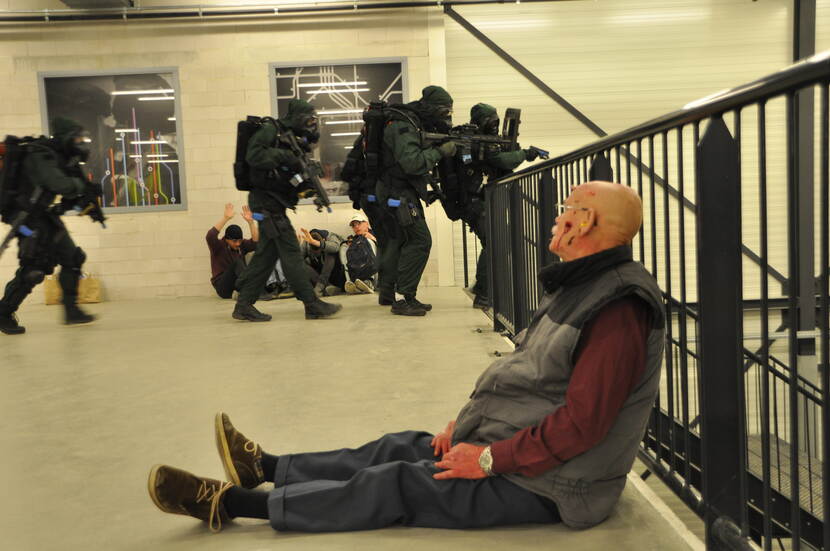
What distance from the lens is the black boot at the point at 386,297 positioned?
24.0 feet

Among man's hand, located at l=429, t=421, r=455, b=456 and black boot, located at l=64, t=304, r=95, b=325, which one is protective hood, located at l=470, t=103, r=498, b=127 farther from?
man's hand, located at l=429, t=421, r=455, b=456

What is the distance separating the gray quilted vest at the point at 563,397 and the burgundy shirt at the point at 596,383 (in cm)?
3

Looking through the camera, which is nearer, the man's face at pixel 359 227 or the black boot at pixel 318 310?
the black boot at pixel 318 310

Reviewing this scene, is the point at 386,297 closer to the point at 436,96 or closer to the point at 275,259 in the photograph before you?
the point at 275,259

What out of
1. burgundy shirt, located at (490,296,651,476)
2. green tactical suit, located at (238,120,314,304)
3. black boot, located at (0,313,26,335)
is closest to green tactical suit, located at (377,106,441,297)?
green tactical suit, located at (238,120,314,304)

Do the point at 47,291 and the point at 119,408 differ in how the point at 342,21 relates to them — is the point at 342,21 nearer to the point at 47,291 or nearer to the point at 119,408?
the point at 47,291

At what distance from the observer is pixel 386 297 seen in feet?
24.1

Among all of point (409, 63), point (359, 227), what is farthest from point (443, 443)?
point (409, 63)

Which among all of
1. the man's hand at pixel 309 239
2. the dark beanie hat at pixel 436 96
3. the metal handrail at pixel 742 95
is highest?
the dark beanie hat at pixel 436 96

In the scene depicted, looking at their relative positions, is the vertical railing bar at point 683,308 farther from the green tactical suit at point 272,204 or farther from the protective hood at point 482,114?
the protective hood at point 482,114

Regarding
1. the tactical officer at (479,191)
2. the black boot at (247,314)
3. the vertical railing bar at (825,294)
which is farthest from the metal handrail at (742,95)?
the black boot at (247,314)

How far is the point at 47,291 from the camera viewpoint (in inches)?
357

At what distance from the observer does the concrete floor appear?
2.10 m

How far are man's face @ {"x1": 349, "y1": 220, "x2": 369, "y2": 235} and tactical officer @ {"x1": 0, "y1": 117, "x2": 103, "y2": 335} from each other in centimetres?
312
